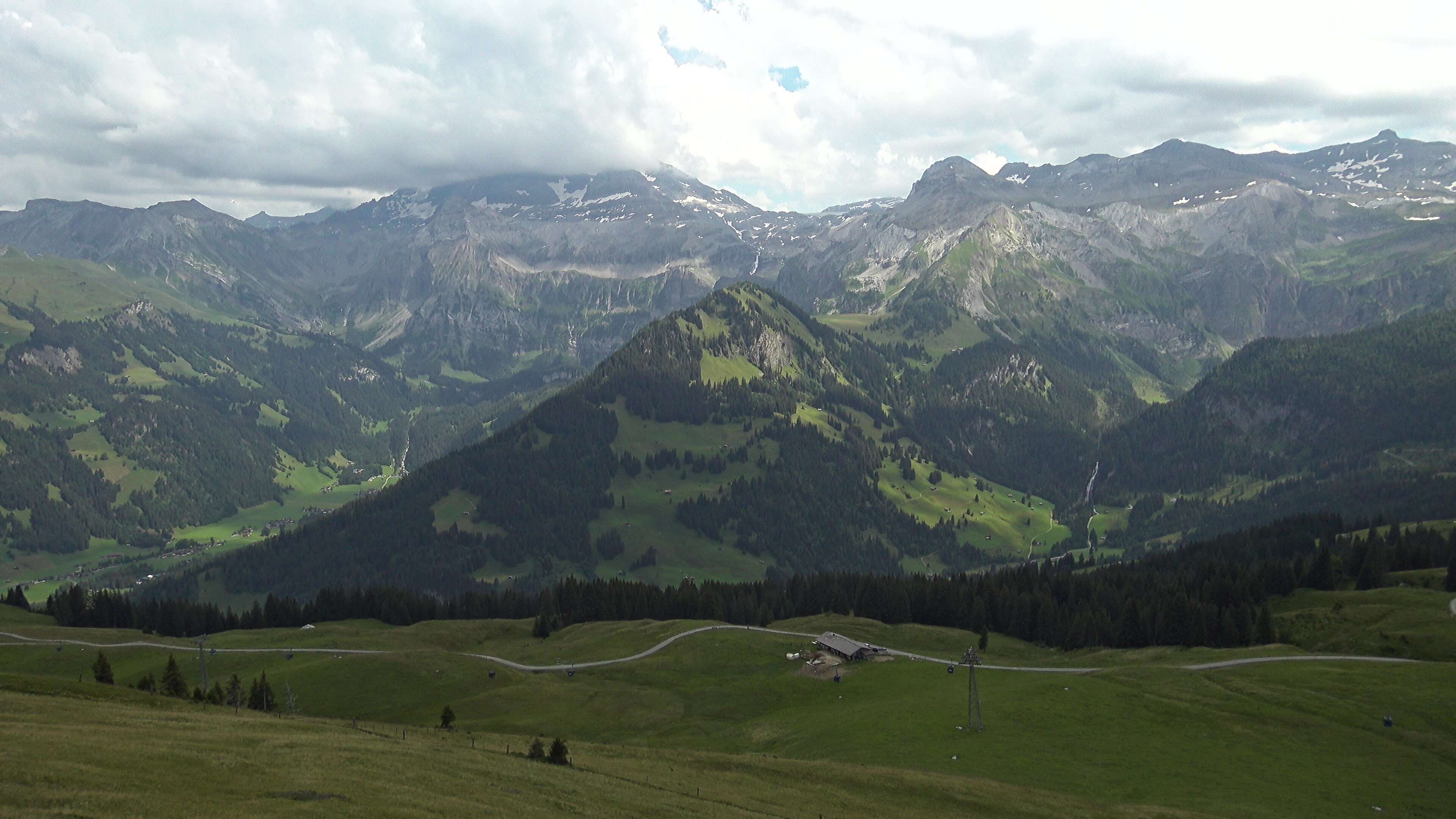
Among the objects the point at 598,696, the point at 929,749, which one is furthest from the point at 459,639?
the point at 929,749

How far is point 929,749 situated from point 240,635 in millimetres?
136465

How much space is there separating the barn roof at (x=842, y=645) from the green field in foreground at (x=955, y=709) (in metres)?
3.55

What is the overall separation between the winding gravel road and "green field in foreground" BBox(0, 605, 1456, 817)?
2.34 m

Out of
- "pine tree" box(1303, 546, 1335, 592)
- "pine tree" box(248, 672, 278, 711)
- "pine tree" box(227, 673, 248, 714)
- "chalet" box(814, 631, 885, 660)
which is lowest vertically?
"pine tree" box(248, 672, 278, 711)

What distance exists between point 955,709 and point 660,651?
59.6 meters

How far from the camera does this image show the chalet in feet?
466

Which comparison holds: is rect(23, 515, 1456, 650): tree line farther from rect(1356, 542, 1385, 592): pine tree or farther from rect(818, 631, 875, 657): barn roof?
rect(818, 631, 875, 657): barn roof

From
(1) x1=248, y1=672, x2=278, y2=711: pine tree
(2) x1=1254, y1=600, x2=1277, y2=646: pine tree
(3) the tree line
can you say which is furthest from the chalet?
(1) x1=248, y1=672, x2=278, y2=711: pine tree

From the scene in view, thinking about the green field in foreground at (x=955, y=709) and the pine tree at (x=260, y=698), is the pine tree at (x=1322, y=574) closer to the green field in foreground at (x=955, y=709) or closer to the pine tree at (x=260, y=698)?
the green field in foreground at (x=955, y=709)

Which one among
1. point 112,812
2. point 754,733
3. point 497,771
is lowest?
point 754,733

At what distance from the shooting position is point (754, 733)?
370 feet

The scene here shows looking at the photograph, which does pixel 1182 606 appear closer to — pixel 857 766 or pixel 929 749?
pixel 929 749

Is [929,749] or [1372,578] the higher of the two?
[1372,578]

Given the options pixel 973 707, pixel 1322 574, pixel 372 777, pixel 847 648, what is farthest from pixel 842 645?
pixel 372 777
